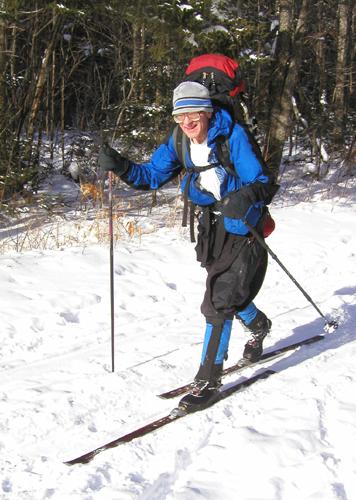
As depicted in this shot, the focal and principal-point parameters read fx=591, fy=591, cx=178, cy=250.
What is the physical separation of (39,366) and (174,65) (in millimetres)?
8010

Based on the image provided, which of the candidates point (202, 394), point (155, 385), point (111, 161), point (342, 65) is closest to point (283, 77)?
point (342, 65)

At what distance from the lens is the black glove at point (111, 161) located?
11.6ft

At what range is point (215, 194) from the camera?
3.57 m

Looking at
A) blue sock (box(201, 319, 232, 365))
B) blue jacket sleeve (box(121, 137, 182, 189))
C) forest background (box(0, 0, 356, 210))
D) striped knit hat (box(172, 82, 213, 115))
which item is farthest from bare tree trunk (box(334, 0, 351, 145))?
striped knit hat (box(172, 82, 213, 115))

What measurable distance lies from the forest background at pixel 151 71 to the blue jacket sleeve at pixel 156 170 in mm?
5591

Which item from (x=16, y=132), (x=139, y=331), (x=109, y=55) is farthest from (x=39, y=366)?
(x=109, y=55)

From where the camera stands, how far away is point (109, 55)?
55.4 feet

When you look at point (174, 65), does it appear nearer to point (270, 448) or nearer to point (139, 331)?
point (139, 331)

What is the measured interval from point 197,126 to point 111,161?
1.89ft

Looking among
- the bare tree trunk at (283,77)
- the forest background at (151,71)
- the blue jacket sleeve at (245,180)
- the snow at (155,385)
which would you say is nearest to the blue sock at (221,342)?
the snow at (155,385)

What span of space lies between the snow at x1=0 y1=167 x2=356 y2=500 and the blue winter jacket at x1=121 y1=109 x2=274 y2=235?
3.80 feet

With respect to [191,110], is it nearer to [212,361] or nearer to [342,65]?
[212,361]

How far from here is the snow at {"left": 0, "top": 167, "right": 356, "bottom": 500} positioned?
2.76 meters

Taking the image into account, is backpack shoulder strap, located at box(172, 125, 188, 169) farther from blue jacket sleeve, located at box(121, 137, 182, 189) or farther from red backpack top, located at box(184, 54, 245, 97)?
red backpack top, located at box(184, 54, 245, 97)
